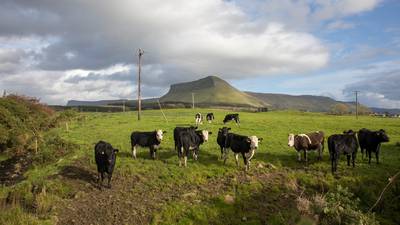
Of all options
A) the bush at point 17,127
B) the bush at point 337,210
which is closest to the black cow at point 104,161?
the bush at point 337,210

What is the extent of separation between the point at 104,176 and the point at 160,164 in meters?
3.52

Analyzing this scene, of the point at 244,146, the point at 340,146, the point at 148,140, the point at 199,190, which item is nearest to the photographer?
the point at 199,190

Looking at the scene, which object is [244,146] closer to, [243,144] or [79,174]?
[243,144]

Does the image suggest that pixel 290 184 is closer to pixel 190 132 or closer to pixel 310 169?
pixel 310 169

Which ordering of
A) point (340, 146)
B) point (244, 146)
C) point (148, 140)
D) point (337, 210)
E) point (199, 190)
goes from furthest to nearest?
1. point (148, 140)
2. point (244, 146)
3. point (340, 146)
4. point (199, 190)
5. point (337, 210)

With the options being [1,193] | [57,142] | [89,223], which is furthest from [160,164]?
[57,142]

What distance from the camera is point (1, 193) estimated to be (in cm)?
1931

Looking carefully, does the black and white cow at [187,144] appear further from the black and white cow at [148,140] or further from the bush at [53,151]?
the bush at [53,151]

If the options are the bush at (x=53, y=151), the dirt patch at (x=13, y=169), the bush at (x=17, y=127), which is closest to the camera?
the dirt patch at (x=13, y=169)

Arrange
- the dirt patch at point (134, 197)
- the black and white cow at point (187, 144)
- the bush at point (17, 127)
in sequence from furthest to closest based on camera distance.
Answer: the bush at point (17, 127)
the black and white cow at point (187, 144)
the dirt patch at point (134, 197)

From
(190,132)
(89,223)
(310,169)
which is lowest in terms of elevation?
(89,223)

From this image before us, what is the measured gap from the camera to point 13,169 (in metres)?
26.0

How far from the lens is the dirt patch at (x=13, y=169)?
22.8 m

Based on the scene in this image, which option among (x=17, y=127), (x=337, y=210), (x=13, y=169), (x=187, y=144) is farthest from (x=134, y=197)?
(x=17, y=127)
